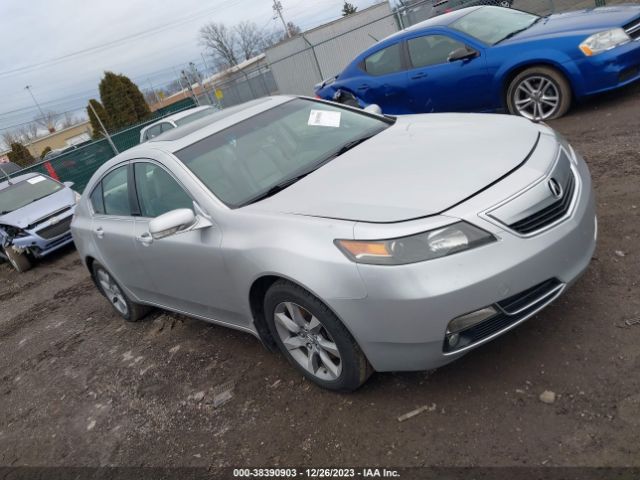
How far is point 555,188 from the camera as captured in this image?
101 inches

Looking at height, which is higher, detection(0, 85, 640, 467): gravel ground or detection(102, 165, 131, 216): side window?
detection(102, 165, 131, 216): side window

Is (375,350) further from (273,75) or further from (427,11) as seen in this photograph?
(273,75)

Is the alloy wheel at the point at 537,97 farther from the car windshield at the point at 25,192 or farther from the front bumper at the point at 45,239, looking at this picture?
the car windshield at the point at 25,192

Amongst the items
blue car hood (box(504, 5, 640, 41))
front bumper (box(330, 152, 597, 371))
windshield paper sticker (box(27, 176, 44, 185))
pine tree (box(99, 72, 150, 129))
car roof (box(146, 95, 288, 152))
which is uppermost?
pine tree (box(99, 72, 150, 129))

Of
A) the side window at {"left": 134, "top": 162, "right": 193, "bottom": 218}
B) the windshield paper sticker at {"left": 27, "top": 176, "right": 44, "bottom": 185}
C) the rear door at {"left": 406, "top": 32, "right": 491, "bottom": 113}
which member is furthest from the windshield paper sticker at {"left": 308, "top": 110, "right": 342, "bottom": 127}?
the windshield paper sticker at {"left": 27, "top": 176, "right": 44, "bottom": 185}

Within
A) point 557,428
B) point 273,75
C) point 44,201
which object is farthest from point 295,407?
point 273,75

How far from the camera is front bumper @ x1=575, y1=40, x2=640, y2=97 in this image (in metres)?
5.76

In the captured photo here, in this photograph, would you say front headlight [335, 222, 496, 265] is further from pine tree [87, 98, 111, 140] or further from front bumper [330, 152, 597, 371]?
pine tree [87, 98, 111, 140]

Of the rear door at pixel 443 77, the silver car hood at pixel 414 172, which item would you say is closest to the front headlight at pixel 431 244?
the silver car hood at pixel 414 172

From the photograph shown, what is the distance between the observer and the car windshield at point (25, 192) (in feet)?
34.0

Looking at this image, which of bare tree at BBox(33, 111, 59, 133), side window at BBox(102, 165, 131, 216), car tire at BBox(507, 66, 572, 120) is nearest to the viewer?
side window at BBox(102, 165, 131, 216)

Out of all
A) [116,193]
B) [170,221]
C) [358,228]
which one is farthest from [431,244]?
[116,193]

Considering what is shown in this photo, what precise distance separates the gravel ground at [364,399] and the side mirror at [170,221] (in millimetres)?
1163

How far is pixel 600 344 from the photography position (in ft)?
8.85
